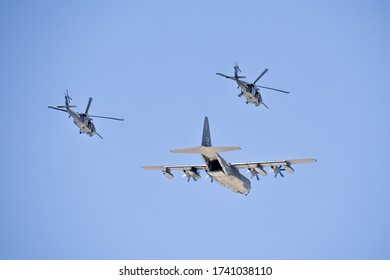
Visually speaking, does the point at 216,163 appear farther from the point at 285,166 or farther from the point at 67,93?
the point at 67,93

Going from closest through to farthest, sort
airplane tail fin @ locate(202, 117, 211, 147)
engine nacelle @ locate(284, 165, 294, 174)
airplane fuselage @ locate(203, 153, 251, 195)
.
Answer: airplane fuselage @ locate(203, 153, 251, 195) → airplane tail fin @ locate(202, 117, 211, 147) → engine nacelle @ locate(284, 165, 294, 174)

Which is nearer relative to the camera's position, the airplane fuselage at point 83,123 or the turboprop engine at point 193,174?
the airplane fuselage at point 83,123

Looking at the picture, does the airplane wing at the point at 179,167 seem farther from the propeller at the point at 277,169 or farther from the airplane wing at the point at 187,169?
the propeller at the point at 277,169

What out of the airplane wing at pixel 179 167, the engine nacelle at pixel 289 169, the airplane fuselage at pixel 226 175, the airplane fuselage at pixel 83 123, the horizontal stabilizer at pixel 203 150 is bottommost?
the horizontal stabilizer at pixel 203 150

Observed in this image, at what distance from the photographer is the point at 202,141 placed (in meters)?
61.1

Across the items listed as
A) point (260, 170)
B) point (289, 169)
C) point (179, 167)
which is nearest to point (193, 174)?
point (179, 167)

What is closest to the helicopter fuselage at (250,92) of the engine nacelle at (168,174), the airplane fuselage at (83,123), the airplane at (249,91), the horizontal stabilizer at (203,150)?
the airplane at (249,91)

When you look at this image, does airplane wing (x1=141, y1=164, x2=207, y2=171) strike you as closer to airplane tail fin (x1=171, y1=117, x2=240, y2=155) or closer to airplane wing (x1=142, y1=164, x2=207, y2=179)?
airplane wing (x1=142, y1=164, x2=207, y2=179)

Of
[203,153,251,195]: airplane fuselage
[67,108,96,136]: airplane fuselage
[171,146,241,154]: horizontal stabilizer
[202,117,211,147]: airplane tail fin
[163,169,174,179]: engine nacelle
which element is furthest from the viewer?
[163,169,174,179]: engine nacelle

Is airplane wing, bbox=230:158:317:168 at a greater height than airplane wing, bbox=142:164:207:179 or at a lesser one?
lesser

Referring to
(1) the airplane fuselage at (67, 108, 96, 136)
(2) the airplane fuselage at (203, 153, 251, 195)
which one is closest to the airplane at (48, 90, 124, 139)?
(1) the airplane fuselage at (67, 108, 96, 136)

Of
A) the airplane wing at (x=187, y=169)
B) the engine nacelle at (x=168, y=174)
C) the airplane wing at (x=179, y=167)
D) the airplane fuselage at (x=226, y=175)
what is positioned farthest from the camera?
the engine nacelle at (x=168, y=174)
